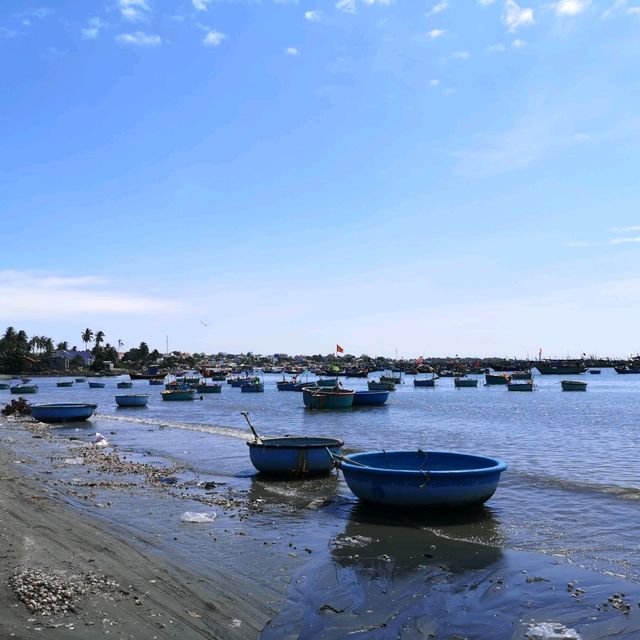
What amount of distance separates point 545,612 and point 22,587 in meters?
6.92

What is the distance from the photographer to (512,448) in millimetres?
26844

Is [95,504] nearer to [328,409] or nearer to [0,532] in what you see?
[0,532]

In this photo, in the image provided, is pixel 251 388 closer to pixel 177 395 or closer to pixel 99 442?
pixel 177 395

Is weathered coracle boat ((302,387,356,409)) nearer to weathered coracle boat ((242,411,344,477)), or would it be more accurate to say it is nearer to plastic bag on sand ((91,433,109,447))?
plastic bag on sand ((91,433,109,447))

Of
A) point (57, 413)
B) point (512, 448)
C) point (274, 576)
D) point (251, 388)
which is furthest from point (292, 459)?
point (251, 388)

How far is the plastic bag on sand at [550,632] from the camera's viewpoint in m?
7.46

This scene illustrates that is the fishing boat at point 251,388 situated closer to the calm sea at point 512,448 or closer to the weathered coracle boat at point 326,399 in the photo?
the calm sea at point 512,448

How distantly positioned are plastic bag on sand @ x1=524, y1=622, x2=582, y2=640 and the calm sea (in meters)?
2.79

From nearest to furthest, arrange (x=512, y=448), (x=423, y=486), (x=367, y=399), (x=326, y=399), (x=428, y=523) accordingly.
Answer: (x=428, y=523)
(x=423, y=486)
(x=512, y=448)
(x=326, y=399)
(x=367, y=399)

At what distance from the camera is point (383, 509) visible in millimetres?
13719

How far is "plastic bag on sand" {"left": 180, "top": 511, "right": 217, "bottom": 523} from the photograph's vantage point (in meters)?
12.6

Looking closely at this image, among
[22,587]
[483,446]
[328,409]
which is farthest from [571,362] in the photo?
[22,587]

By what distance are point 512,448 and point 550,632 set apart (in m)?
20.1

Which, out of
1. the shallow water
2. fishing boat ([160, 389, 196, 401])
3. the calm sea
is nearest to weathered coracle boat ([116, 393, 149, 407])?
the calm sea
